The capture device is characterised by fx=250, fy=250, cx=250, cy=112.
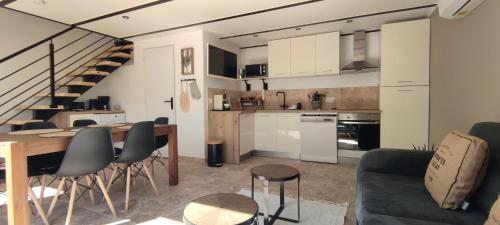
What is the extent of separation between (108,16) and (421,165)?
403 cm

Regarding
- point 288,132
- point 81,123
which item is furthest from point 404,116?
point 81,123

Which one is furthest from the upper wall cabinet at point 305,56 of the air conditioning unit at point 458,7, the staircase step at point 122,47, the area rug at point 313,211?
the staircase step at point 122,47

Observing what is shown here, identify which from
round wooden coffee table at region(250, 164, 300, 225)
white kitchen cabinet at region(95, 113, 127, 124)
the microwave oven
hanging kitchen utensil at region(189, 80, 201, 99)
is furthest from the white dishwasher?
white kitchen cabinet at region(95, 113, 127, 124)

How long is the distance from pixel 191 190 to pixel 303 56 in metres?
2.93

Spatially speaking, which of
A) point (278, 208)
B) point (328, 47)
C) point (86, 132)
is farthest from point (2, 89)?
point (328, 47)

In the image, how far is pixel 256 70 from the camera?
480 cm

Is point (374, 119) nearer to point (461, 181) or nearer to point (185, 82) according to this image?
point (461, 181)

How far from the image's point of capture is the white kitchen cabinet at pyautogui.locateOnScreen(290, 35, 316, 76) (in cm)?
434

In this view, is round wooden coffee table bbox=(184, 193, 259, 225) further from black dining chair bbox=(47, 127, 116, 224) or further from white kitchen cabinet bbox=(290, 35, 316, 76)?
white kitchen cabinet bbox=(290, 35, 316, 76)

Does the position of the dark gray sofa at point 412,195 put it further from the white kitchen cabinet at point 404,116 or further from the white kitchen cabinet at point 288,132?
the white kitchen cabinet at point 288,132

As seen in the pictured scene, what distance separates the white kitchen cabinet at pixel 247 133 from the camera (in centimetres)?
419

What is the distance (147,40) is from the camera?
4742 mm

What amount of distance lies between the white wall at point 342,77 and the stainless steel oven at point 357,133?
80 cm

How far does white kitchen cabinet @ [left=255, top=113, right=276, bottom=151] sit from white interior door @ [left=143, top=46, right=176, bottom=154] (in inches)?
61.2
